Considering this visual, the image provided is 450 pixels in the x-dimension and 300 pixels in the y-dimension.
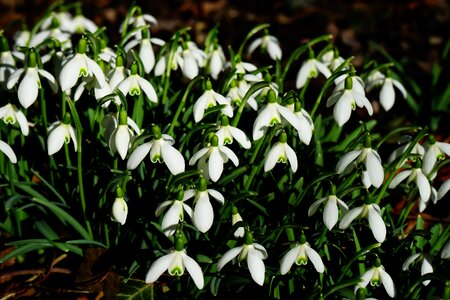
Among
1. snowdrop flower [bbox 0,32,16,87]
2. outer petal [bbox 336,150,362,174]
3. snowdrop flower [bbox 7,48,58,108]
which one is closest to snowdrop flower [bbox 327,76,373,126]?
outer petal [bbox 336,150,362,174]

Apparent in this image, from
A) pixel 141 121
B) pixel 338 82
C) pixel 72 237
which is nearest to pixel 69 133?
pixel 141 121

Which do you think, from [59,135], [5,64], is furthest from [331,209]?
[5,64]

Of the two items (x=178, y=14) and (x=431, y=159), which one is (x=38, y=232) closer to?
(x=431, y=159)

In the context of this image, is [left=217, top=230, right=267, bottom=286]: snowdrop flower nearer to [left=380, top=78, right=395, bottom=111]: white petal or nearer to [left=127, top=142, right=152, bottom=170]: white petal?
[left=127, top=142, right=152, bottom=170]: white petal

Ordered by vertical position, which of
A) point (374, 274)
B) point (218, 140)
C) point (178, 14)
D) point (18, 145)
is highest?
point (218, 140)

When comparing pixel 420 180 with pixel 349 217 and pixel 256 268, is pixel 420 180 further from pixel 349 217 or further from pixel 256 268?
pixel 256 268

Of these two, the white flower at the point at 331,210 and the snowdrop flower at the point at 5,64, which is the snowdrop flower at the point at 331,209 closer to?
the white flower at the point at 331,210

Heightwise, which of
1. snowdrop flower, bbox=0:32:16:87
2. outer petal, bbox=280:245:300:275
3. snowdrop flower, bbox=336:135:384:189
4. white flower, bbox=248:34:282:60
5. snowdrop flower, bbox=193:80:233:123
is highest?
snowdrop flower, bbox=0:32:16:87

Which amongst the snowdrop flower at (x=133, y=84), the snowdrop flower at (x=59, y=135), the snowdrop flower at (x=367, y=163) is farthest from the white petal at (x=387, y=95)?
the snowdrop flower at (x=59, y=135)
